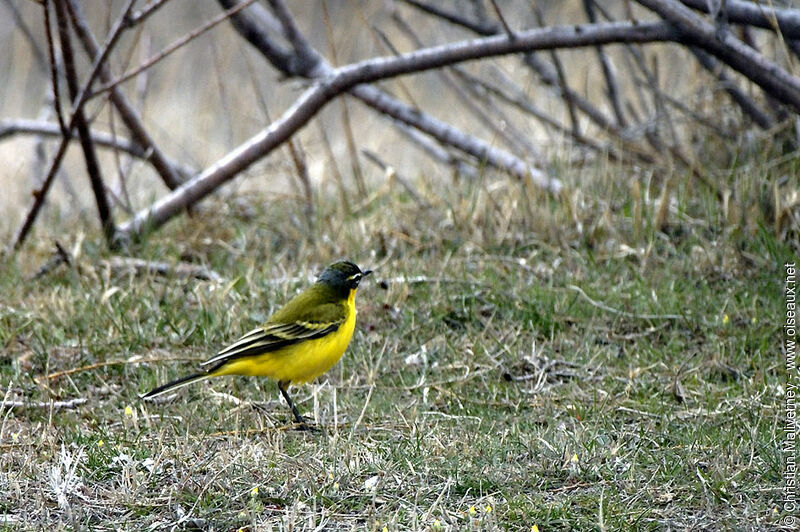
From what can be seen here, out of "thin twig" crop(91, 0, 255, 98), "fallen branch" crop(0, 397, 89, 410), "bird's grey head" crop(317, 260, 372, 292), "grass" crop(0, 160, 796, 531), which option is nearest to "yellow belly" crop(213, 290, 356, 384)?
"grass" crop(0, 160, 796, 531)

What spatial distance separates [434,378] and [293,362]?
84cm

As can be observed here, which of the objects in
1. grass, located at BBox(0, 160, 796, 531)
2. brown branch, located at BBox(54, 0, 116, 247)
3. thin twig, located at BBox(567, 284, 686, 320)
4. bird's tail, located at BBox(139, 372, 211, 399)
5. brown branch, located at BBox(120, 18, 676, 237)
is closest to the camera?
grass, located at BBox(0, 160, 796, 531)

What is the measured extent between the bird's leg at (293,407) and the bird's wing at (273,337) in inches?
9.6

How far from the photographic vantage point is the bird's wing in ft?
14.8

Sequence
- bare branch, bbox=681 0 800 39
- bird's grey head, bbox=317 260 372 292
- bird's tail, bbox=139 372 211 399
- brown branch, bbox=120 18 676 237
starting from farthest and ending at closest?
brown branch, bbox=120 18 676 237, bare branch, bbox=681 0 800 39, bird's grey head, bbox=317 260 372 292, bird's tail, bbox=139 372 211 399

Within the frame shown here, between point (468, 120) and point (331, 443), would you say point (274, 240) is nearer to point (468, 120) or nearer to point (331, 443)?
point (331, 443)

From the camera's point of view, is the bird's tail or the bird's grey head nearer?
the bird's tail

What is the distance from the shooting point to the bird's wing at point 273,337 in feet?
14.8

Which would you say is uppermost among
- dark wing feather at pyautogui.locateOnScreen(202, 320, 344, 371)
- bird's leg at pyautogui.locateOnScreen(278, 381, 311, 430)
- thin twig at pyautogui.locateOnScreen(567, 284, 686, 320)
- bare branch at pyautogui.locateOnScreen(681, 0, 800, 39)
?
bare branch at pyautogui.locateOnScreen(681, 0, 800, 39)

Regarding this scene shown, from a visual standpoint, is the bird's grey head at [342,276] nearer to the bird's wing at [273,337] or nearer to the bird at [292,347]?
the bird at [292,347]

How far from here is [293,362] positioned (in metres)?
4.62

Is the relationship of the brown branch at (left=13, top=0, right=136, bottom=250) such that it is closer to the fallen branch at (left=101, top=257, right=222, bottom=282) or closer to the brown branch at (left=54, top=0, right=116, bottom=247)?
the brown branch at (left=54, top=0, right=116, bottom=247)

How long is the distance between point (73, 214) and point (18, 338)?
3.57m

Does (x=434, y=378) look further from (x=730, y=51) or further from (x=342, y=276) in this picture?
(x=730, y=51)
